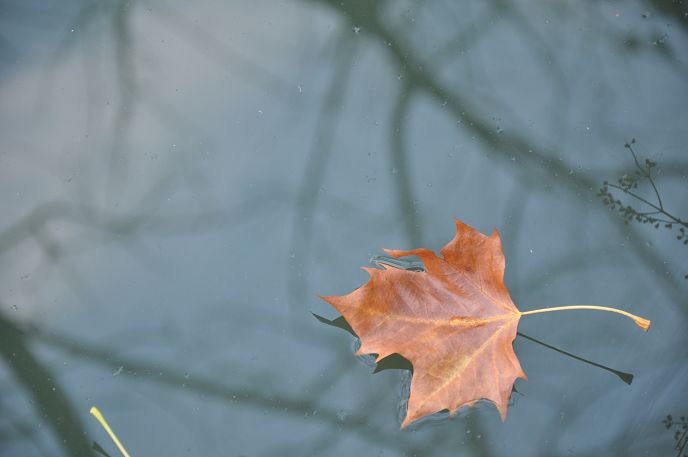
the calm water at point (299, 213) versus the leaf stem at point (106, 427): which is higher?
the calm water at point (299, 213)

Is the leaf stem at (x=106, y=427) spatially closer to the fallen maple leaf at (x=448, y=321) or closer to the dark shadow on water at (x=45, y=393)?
the dark shadow on water at (x=45, y=393)

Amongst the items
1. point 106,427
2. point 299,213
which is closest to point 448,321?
point 299,213

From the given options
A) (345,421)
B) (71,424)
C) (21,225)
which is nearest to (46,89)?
(21,225)

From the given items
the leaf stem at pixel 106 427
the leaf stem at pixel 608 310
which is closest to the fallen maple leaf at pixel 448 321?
the leaf stem at pixel 608 310

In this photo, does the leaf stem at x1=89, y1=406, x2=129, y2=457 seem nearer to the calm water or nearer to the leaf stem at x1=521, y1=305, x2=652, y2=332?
the calm water

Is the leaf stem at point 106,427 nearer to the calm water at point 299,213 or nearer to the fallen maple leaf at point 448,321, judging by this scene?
the calm water at point 299,213

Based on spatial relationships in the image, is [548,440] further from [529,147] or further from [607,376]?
[529,147]
